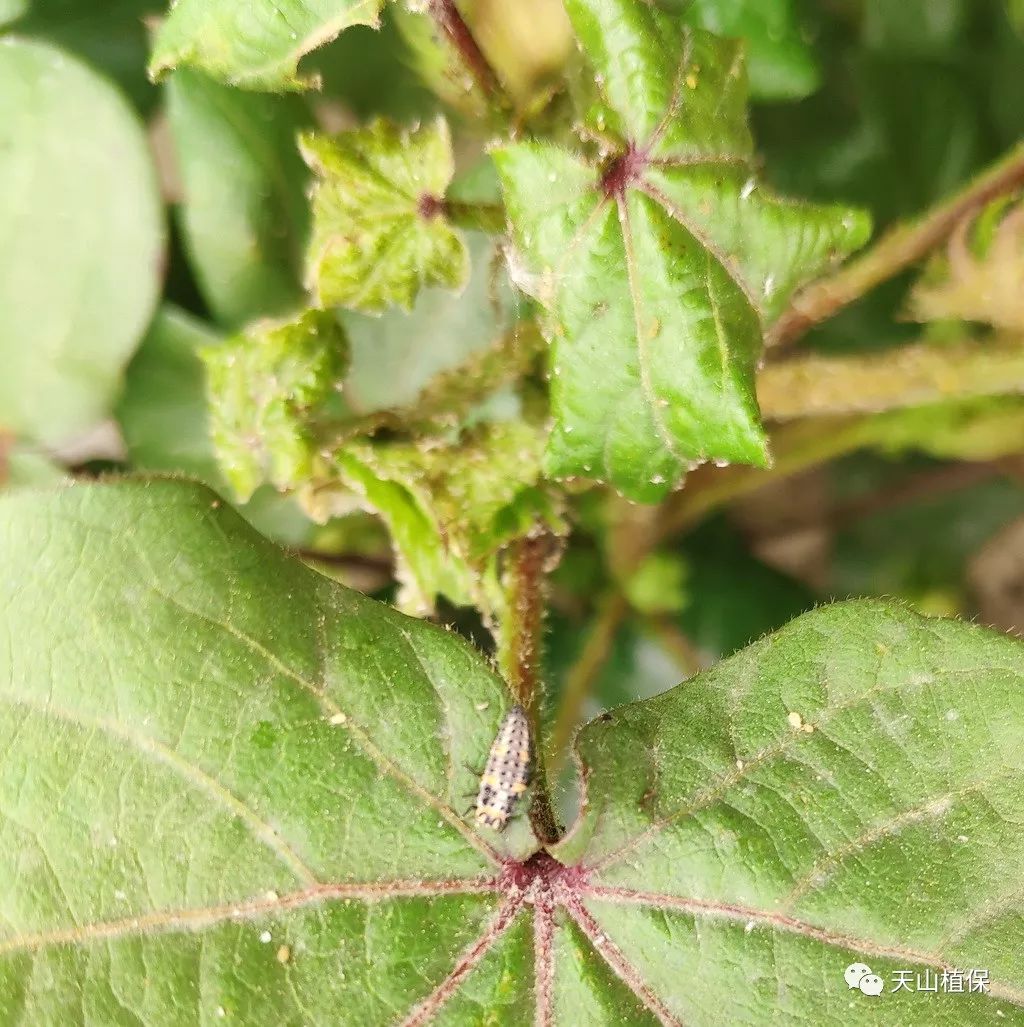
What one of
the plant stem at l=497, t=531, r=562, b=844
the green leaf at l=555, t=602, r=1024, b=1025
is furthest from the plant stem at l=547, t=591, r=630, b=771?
the green leaf at l=555, t=602, r=1024, b=1025

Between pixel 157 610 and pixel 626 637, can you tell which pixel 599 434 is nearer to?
pixel 157 610

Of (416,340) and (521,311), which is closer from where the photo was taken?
(521,311)

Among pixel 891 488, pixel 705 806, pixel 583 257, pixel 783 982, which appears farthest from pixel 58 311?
pixel 891 488

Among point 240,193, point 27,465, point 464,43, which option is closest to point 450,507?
point 464,43

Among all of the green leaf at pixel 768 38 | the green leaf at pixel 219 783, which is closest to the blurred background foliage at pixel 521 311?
the green leaf at pixel 768 38

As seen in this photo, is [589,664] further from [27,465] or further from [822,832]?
[27,465]

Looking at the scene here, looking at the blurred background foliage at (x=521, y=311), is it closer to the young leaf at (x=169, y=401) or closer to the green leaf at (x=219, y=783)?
the young leaf at (x=169, y=401)
